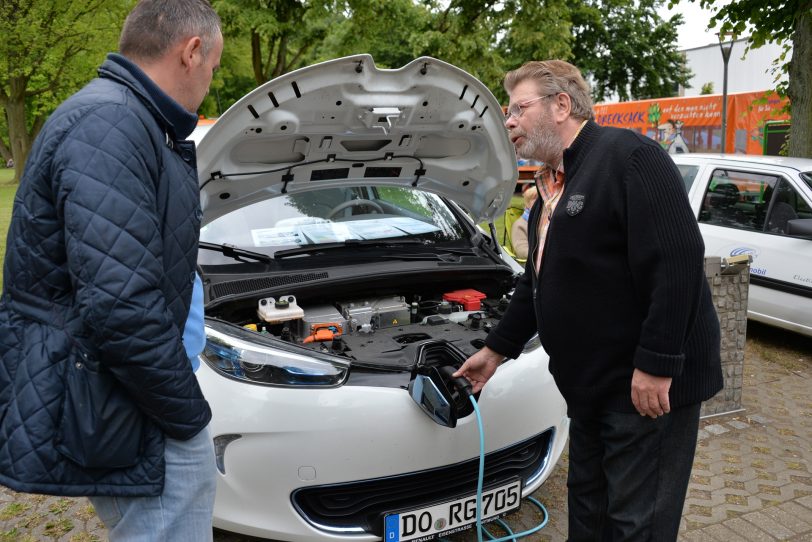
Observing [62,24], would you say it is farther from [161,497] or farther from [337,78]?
[161,497]

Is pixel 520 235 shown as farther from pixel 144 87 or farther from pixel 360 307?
pixel 144 87

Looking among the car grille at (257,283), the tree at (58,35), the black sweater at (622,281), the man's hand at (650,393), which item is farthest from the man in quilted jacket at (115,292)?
the tree at (58,35)

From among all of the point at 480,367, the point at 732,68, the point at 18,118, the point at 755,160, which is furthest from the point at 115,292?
the point at 732,68

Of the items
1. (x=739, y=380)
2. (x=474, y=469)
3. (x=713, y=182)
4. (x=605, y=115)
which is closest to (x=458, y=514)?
(x=474, y=469)

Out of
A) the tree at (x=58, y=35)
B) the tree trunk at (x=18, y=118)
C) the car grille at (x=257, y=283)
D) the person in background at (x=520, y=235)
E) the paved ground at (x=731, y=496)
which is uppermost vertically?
the tree at (x=58, y=35)

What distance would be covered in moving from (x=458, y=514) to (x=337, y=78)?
72.7 inches

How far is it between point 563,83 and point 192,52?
3.71ft

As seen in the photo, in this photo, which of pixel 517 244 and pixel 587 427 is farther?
pixel 517 244

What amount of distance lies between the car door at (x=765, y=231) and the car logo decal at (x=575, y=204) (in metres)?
3.94

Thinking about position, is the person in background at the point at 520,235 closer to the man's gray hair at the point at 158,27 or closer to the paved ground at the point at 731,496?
the paved ground at the point at 731,496

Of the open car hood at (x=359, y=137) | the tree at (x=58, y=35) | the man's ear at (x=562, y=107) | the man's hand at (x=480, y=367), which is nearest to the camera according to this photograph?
the man's ear at (x=562, y=107)

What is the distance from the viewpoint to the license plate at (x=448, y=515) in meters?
2.41

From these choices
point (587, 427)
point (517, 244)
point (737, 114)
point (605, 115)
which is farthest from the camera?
point (605, 115)

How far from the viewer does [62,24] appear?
52.8 feet
